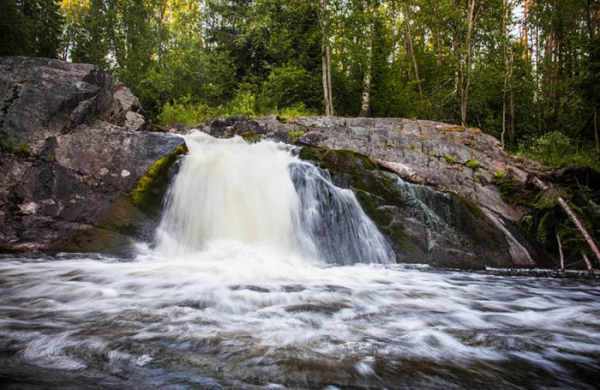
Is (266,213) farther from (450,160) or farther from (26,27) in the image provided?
(26,27)

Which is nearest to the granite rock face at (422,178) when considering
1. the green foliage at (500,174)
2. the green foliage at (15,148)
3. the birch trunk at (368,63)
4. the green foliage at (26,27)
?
the green foliage at (500,174)

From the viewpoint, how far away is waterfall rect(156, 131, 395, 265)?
6445 millimetres

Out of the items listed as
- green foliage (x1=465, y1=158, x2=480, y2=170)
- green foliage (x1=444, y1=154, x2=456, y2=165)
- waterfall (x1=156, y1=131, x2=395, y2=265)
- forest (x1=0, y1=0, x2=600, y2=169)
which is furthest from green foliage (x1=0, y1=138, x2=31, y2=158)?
green foliage (x1=465, y1=158, x2=480, y2=170)

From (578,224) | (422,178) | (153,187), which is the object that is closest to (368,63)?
(422,178)

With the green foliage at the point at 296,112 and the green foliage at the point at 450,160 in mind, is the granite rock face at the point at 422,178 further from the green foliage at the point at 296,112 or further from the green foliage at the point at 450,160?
the green foliage at the point at 296,112

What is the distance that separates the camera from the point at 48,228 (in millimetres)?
5766

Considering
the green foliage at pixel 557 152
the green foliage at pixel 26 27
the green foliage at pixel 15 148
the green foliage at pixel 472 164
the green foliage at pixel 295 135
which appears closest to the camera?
the green foliage at pixel 15 148

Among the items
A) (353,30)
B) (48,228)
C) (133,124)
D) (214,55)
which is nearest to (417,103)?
(353,30)

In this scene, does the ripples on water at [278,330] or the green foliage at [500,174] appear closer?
the ripples on water at [278,330]

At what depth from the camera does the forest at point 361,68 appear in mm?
14297

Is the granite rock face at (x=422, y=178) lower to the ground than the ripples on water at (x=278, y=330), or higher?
higher

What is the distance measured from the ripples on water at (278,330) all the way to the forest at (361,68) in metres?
9.82

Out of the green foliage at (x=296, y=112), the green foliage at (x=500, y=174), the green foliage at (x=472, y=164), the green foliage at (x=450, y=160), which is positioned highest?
the green foliage at (x=296, y=112)

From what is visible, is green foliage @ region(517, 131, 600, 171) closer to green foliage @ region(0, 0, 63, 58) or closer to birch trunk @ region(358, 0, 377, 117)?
birch trunk @ region(358, 0, 377, 117)
